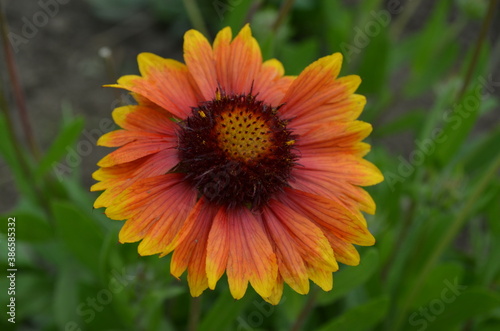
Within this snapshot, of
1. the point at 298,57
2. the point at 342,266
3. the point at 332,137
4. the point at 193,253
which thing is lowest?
the point at 342,266

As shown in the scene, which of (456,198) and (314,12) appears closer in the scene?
(456,198)

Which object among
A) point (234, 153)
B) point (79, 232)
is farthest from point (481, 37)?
point (79, 232)

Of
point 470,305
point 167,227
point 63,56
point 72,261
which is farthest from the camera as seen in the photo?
point 63,56

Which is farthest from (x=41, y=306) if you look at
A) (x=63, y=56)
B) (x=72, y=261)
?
(x=63, y=56)

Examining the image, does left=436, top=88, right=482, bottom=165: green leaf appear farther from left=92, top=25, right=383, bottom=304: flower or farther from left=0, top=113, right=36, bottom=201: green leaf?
left=0, top=113, right=36, bottom=201: green leaf

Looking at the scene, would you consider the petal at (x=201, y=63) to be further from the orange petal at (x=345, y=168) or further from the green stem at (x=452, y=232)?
the green stem at (x=452, y=232)

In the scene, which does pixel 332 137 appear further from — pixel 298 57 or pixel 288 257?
pixel 298 57

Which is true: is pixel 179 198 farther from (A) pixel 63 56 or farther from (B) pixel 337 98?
(A) pixel 63 56
